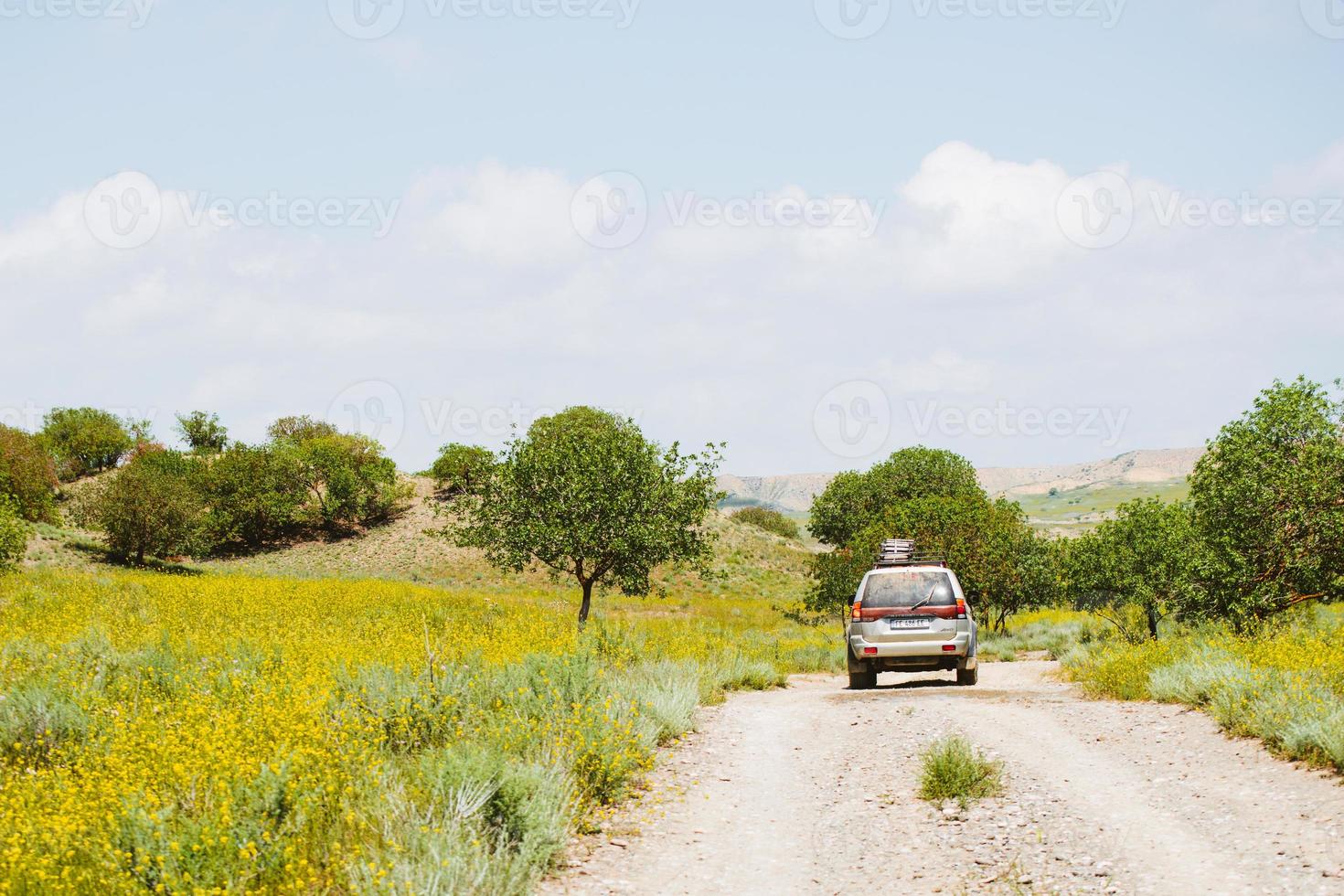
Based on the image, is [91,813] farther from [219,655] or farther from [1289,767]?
[1289,767]

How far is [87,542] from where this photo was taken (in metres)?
49.1

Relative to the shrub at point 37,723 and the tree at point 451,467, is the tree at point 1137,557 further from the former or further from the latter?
the tree at point 451,467

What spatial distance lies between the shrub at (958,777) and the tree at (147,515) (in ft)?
156

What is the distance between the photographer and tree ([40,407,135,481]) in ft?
252

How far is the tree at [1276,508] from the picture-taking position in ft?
57.3

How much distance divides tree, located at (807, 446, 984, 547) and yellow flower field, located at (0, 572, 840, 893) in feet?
162

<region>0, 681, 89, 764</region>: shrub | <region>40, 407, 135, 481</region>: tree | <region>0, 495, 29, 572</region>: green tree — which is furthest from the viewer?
<region>40, 407, 135, 481</region>: tree

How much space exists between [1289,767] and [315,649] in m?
10.7

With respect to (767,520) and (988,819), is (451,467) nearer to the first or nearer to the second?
(767,520)

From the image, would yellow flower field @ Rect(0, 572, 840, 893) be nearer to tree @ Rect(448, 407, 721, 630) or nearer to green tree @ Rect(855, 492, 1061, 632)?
tree @ Rect(448, 407, 721, 630)

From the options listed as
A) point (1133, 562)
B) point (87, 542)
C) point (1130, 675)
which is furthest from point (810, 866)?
point (87, 542)

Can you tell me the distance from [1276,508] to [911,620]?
9.10m

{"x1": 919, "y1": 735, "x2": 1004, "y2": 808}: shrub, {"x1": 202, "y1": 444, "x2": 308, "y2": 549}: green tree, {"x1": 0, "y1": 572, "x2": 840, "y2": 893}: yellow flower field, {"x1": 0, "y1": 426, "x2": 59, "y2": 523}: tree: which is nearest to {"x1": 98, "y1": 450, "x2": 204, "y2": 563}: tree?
{"x1": 0, "y1": 426, "x2": 59, "y2": 523}: tree

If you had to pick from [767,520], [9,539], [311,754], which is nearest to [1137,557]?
[311,754]
